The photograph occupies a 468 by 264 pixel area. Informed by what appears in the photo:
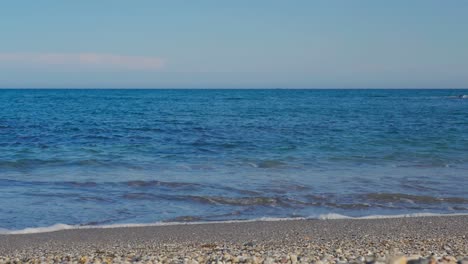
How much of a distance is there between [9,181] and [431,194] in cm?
1105

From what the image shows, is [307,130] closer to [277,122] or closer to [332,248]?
[277,122]

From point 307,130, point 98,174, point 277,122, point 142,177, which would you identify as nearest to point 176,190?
point 142,177

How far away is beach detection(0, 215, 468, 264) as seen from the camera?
7.22m

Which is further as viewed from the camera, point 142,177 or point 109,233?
point 142,177

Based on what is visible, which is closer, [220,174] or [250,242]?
[250,242]

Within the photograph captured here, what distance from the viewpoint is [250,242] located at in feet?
30.3

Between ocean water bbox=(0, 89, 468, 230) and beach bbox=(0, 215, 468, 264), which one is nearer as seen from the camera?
beach bbox=(0, 215, 468, 264)

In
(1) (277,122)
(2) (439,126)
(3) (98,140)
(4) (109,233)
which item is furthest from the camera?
(1) (277,122)

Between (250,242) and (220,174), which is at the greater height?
(250,242)

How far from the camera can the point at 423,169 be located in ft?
58.4

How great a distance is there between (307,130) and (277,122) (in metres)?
5.37

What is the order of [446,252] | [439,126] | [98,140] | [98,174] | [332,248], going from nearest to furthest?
[446,252]
[332,248]
[98,174]
[98,140]
[439,126]

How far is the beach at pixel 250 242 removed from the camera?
23.7 feet

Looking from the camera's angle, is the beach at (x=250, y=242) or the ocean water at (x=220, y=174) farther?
the ocean water at (x=220, y=174)
